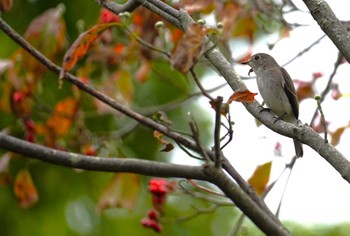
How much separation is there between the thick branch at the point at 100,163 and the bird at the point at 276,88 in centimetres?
247

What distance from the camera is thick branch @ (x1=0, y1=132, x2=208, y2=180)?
2500 mm

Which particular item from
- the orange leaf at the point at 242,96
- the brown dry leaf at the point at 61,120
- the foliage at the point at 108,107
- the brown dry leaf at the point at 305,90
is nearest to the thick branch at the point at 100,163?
the foliage at the point at 108,107

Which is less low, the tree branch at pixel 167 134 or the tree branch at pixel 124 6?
the tree branch at pixel 124 6

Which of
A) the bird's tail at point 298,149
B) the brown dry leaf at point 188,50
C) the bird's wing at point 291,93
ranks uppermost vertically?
the bird's wing at point 291,93

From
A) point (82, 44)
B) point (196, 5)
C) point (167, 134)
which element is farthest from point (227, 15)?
point (167, 134)

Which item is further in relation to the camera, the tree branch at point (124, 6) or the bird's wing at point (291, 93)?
the bird's wing at point (291, 93)

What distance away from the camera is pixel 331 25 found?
3311mm

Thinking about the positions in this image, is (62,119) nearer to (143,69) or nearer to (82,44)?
(143,69)

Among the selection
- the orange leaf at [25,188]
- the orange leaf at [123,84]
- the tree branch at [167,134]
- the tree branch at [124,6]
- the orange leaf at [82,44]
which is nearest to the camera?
the tree branch at [167,134]

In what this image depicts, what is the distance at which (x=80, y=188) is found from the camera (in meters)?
8.94

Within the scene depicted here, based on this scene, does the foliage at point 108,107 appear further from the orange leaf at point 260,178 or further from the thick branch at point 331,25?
the thick branch at point 331,25

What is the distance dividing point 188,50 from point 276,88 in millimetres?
2389

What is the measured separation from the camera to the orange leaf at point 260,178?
5.21 meters

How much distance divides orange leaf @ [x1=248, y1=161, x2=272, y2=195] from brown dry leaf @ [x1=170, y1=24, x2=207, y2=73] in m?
2.35
